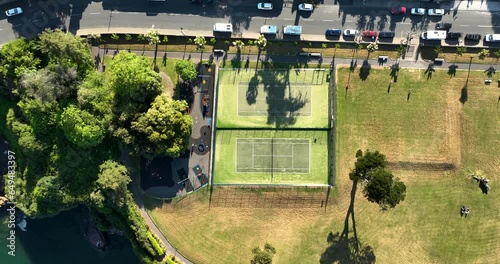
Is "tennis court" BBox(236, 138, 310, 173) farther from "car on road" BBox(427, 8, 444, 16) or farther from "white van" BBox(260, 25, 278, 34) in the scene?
"car on road" BBox(427, 8, 444, 16)

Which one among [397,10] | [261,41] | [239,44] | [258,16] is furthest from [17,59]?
[397,10]

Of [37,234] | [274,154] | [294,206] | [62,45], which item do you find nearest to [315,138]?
[274,154]

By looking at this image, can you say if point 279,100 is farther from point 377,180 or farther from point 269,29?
point 377,180

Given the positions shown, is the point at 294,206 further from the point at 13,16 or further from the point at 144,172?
the point at 13,16

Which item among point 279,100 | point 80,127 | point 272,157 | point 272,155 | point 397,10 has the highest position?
point 397,10

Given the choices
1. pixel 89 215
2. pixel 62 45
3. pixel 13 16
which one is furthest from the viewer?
pixel 89 215

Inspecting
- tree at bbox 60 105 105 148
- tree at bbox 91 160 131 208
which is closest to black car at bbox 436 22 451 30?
tree at bbox 91 160 131 208
